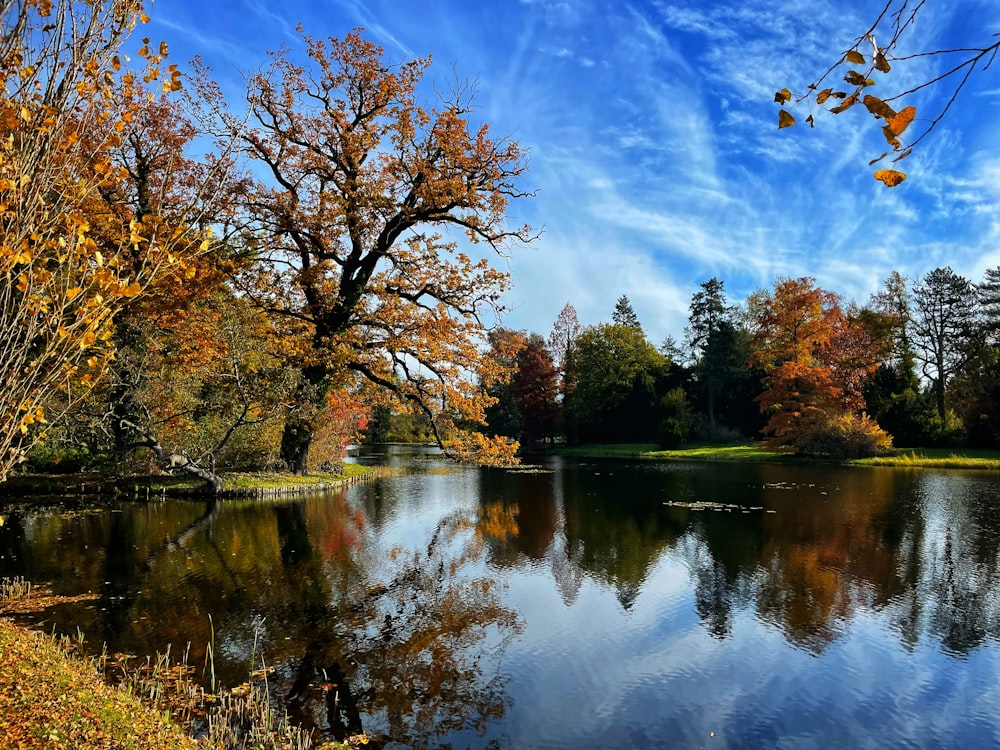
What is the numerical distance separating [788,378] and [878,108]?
Result: 35894 millimetres

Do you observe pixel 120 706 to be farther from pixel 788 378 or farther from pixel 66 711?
pixel 788 378

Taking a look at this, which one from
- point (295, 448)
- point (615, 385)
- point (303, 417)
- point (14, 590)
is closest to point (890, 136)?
point (14, 590)

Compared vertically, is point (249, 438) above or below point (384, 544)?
above

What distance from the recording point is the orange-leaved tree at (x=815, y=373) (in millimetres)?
31969

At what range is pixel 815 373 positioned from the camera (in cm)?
3406

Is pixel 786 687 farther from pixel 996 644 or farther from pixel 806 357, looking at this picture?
pixel 806 357

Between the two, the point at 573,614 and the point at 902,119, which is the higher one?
the point at 902,119

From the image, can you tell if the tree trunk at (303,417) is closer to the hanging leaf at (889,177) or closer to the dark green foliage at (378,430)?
the hanging leaf at (889,177)

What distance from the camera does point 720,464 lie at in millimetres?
32000

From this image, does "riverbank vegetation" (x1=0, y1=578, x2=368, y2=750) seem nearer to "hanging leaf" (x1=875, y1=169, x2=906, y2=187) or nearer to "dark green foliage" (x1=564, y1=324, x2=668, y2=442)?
"hanging leaf" (x1=875, y1=169, x2=906, y2=187)

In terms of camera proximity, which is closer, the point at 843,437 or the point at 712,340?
the point at 843,437

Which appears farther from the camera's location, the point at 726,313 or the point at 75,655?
the point at 726,313

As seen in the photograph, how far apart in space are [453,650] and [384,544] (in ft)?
20.2

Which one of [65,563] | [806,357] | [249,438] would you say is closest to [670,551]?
[65,563]
